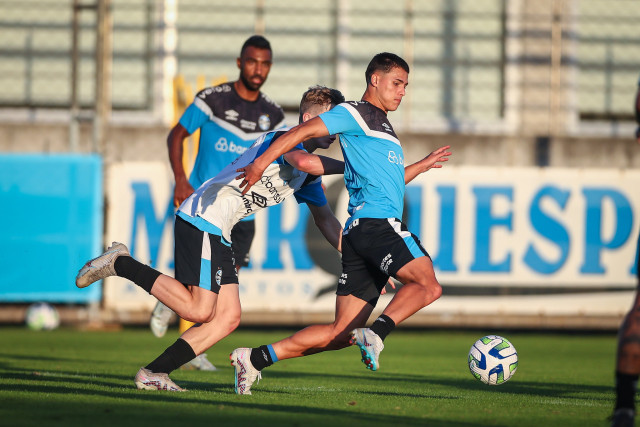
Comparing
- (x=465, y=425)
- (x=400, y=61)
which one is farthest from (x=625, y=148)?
(x=465, y=425)

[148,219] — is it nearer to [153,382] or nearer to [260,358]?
[153,382]

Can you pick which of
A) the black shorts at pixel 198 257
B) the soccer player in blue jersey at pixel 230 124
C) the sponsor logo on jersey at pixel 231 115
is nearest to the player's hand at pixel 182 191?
the soccer player in blue jersey at pixel 230 124

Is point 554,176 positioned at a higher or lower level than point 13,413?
higher

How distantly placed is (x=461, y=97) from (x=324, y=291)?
479 cm

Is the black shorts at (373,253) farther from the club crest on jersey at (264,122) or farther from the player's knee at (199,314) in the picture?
the club crest on jersey at (264,122)

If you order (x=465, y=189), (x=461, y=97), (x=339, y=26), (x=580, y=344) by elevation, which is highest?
(x=339, y=26)

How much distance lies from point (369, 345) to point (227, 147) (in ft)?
11.2

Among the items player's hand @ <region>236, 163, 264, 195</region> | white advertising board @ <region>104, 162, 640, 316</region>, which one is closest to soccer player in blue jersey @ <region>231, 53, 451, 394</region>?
player's hand @ <region>236, 163, 264, 195</region>

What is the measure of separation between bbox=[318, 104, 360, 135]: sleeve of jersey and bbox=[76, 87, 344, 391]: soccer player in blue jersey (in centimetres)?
37

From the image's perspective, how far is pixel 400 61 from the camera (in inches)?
247

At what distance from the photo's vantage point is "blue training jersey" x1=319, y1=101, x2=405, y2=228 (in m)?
6.05

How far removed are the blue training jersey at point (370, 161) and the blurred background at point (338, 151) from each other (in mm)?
7603

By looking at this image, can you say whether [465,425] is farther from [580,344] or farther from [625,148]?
[625,148]

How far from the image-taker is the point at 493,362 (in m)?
7.26
